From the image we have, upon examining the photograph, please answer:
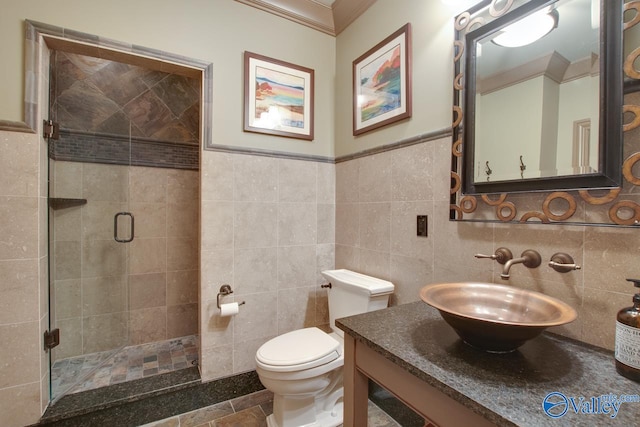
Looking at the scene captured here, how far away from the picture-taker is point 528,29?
3.52 feet

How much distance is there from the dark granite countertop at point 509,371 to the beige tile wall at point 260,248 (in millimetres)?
1031

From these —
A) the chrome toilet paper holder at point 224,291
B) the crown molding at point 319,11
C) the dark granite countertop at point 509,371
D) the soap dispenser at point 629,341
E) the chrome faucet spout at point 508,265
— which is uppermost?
the crown molding at point 319,11

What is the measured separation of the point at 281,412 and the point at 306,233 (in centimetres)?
109

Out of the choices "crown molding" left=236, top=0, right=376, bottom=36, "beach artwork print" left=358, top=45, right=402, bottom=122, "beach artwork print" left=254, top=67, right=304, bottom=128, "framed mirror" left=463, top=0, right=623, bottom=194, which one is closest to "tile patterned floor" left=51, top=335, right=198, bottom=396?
"beach artwork print" left=254, top=67, right=304, bottom=128

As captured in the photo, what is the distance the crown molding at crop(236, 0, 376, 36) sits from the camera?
1904 mm

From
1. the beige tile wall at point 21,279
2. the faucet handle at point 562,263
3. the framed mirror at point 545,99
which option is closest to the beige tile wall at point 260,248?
the beige tile wall at point 21,279

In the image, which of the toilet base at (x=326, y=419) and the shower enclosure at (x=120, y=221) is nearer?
the toilet base at (x=326, y=419)

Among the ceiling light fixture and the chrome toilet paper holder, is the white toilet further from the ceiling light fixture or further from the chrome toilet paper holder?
the ceiling light fixture

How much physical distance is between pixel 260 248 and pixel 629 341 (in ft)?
5.58

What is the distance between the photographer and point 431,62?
1448mm

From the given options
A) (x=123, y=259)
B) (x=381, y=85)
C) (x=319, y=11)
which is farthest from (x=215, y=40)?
(x=123, y=259)

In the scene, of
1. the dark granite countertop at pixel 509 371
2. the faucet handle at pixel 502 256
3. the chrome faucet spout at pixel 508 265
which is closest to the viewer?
the dark granite countertop at pixel 509 371

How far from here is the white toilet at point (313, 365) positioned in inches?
54.6

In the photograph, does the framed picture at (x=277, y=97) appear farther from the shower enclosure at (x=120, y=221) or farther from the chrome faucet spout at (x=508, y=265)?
the chrome faucet spout at (x=508, y=265)
